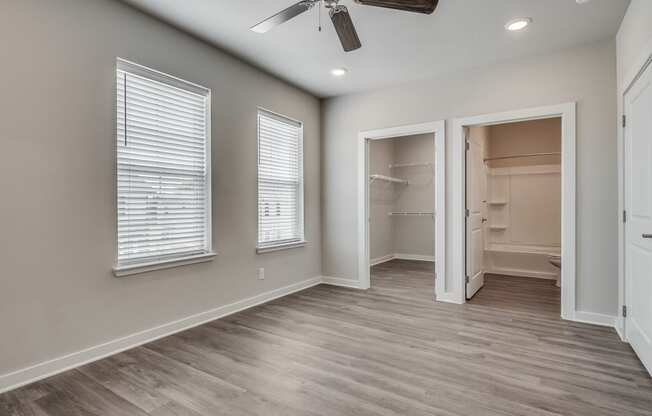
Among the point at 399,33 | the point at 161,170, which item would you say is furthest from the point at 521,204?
the point at 161,170

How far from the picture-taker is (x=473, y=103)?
3947 millimetres

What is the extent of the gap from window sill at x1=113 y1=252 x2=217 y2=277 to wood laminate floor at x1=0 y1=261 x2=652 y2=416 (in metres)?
0.61

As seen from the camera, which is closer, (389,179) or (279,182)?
(279,182)

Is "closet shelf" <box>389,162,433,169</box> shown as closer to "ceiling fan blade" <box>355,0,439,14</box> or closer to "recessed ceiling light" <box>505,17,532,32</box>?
"recessed ceiling light" <box>505,17,532,32</box>

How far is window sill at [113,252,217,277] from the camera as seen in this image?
2.69m

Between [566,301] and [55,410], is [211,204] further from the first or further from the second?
[566,301]

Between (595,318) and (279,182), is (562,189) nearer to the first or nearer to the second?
(595,318)

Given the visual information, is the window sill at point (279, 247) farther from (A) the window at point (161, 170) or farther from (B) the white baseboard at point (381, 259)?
(B) the white baseboard at point (381, 259)

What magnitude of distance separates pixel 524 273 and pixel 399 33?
13.9 ft

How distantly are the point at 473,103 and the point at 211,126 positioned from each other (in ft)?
9.45

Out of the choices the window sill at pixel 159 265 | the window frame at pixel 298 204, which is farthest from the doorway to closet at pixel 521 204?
the window sill at pixel 159 265

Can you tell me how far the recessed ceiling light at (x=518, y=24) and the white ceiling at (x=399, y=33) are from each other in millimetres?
61

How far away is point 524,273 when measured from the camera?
214 inches

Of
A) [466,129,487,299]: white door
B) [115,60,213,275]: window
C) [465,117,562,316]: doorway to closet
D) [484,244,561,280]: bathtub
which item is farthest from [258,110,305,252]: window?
[484,244,561,280]: bathtub
